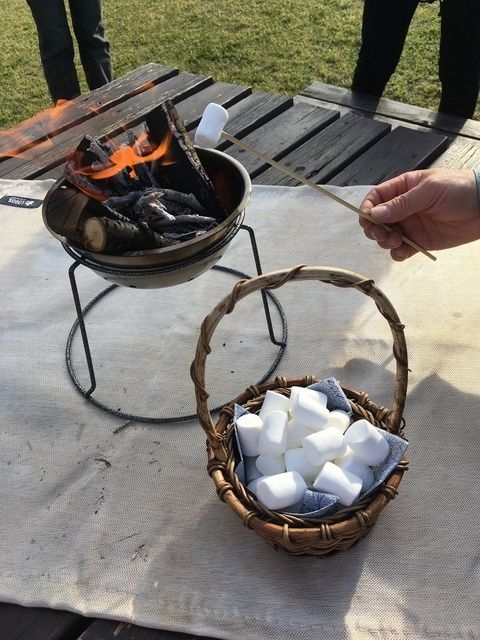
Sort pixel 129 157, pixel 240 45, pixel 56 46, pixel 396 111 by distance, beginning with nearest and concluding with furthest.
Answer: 1. pixel 129 157
2. pixel 396 111
3. pixel 56 46
4. pixel 240 45

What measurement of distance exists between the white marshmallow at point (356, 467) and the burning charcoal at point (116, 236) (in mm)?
655

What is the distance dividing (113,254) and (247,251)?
896 mm

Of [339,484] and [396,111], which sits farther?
[396,111]

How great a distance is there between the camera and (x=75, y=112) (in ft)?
9.52

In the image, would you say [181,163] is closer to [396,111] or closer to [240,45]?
[396,111]

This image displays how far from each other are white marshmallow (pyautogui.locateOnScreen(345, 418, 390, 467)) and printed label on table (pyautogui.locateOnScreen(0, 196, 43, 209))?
5.57 ft

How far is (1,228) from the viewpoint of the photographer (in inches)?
97.0

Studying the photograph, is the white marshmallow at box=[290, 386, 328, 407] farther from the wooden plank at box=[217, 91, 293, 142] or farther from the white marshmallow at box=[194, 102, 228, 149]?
the wooden plank at box=[217, 91, 293, 142]

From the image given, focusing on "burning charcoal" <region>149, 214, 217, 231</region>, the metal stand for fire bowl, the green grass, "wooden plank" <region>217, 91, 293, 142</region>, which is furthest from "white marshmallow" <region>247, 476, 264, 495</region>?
the green grass

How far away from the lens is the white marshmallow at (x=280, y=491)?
4.11ft

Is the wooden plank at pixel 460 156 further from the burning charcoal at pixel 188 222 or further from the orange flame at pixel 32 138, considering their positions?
the orange flame at pixel 32 138

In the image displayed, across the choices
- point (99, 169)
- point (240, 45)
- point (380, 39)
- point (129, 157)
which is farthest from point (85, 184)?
point (240, 45)

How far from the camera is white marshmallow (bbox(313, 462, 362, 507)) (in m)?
1.26

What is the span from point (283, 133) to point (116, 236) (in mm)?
1494
